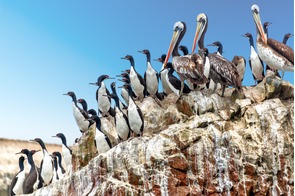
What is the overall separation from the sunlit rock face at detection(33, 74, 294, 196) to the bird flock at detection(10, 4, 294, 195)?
2.48 ft

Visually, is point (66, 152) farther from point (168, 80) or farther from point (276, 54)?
point (276, 54)

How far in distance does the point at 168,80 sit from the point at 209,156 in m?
3.81

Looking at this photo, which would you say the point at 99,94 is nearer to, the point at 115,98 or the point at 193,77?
the point at 115,98

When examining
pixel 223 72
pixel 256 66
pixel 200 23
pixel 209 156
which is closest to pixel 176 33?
pixel 200 23

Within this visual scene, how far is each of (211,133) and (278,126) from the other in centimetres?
186

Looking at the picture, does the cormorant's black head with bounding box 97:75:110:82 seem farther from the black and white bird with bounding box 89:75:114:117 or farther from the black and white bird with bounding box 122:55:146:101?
the black and white bird with bounding box 122:55:146:101

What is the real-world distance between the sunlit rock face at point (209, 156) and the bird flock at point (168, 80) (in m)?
0.76

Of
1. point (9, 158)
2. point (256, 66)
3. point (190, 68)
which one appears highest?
point (256, 66)

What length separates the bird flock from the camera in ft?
59.4

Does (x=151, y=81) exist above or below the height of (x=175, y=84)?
above

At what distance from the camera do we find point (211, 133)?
16.7 metres

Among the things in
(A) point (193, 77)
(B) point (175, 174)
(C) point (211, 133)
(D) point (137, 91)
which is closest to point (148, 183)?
(B) point (175, 174)

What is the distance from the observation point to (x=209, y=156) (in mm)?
16453

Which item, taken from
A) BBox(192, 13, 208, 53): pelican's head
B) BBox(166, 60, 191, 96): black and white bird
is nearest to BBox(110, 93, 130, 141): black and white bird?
BBox(166, 60, 191, 96): black and white bird
